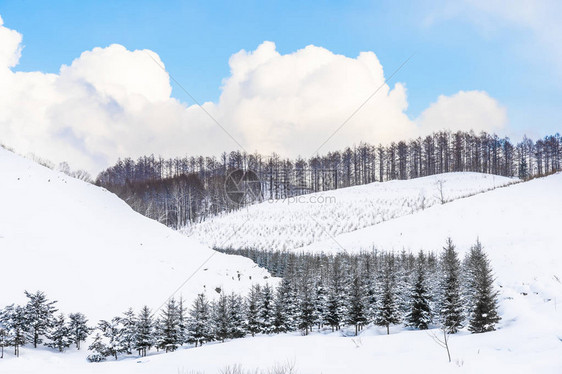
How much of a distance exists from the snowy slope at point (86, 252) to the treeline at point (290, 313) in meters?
2.22

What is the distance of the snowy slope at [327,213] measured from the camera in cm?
7275

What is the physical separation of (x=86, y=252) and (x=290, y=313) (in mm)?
18777

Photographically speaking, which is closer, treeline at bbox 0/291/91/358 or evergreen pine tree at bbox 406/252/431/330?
treeline at bbox 0/291/91/358

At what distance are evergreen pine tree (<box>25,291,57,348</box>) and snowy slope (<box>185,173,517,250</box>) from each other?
159ft

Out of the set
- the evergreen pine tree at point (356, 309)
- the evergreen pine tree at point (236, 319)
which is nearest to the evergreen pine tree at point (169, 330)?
the evergreen pine tree at point (236, 319)

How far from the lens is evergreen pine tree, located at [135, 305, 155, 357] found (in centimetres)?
2377

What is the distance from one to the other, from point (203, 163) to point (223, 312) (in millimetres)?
108407

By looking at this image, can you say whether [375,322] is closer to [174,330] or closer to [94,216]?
[174,330]

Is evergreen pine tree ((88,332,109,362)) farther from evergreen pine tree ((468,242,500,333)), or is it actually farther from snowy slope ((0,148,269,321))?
evergreen pine tree ((468,242,500,333))

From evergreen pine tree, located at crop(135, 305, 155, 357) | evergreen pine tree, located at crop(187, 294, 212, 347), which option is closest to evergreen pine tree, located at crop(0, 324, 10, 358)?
evergreen pine tree, located at crop(135, 305, 155, 357)

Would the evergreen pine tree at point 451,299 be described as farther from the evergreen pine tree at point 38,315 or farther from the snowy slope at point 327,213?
the snowy slope at point 327,213

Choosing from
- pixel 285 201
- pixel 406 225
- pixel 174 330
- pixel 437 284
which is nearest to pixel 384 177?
pixel 285 201

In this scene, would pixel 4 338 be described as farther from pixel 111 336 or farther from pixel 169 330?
pixel 169 330

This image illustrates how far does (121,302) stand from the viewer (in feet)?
85.3
